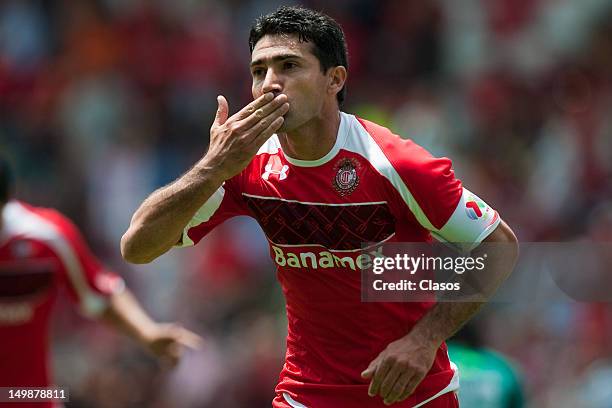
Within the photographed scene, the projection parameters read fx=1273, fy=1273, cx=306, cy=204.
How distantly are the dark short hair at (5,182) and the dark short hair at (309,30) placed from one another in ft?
7.25

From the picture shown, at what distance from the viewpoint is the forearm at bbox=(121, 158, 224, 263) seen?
538 cm

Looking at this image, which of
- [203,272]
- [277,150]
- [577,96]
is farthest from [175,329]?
[577,96]

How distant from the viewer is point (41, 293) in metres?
7.65

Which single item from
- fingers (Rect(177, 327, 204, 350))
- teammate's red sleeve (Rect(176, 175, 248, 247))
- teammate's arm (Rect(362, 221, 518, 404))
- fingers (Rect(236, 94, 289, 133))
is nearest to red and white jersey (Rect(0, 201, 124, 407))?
fingers (Rect(177, 327, 204, 350))

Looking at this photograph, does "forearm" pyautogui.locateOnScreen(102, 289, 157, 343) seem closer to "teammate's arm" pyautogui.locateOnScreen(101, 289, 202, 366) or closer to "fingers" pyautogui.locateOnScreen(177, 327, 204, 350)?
"teammate's arm" pyautogui.locateOnScreen(101, 289, 202, 366)

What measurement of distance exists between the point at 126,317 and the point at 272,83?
2.70 m

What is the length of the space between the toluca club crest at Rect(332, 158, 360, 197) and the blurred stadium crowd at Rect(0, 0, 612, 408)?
427 cm

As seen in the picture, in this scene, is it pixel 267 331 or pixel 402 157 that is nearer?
pixel 402 157

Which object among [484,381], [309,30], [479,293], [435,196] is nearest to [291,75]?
[309,30]

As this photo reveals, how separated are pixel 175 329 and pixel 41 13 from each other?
8908 millimetres

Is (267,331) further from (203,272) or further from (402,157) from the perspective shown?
(402,157)

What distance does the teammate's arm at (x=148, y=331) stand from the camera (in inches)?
288

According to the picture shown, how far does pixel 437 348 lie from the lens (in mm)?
5473

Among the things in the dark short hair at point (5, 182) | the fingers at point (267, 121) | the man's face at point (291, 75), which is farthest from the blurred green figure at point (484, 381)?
the dark short hair at point (5, 182)
